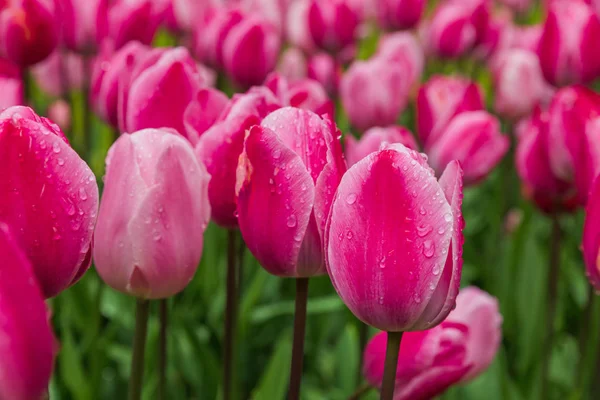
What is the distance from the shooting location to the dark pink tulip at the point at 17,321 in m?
0.35

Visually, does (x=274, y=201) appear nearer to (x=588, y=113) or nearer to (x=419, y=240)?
(x=419, y=240)

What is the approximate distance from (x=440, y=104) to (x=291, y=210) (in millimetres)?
891

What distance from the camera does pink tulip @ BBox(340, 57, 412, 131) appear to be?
147 centimetres

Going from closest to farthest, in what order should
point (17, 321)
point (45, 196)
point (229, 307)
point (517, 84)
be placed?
point (17, 321) → point (45, 196) → point (229, 307) → point (517, 84)

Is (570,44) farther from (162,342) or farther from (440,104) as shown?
(162,342)

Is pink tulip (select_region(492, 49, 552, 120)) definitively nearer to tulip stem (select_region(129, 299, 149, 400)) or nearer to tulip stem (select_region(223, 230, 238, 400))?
tulip stem (select_region(223, 230, 238, 400))

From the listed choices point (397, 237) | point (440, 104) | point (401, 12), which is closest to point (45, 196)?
point (397, 237)

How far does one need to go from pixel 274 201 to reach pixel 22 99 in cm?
55

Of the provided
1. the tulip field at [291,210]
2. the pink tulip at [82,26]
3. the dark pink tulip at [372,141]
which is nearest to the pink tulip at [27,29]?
the tulip field at [291,210]

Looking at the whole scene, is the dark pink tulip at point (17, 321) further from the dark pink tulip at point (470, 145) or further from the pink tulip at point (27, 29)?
the dark pink tulip at point (470, 145)

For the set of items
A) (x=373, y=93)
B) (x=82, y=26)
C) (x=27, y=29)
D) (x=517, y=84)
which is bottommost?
(x=517, y=84)

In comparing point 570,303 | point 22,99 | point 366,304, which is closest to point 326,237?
point 366,304

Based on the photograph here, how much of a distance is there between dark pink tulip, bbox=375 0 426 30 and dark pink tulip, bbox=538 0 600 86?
0.64 metres

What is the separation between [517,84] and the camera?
180cm
